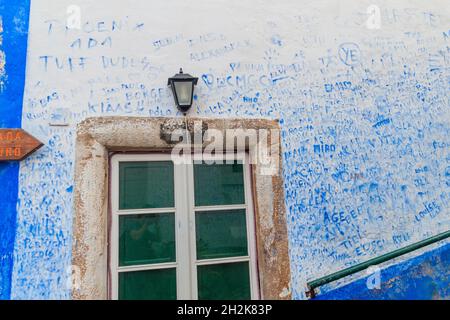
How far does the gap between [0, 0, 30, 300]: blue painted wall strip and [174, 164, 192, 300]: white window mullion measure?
37.9 inches

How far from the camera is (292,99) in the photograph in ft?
9.03

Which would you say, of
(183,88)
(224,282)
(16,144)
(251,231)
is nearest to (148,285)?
(224,282)

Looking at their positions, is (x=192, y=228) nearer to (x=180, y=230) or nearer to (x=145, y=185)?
(x=180, y=230)

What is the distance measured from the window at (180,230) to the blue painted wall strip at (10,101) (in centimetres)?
57

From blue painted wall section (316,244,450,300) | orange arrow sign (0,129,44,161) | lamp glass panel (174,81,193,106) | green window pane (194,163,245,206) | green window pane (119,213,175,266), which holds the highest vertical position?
lamp glass panel (174,81,193,106)

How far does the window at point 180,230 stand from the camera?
2.43 meters

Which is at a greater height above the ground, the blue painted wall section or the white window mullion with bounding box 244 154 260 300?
the white window mullion with bounding box 244 154 260 300

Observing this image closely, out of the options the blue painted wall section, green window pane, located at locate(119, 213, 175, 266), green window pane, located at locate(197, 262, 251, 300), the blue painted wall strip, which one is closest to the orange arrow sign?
the blue painted wall strip

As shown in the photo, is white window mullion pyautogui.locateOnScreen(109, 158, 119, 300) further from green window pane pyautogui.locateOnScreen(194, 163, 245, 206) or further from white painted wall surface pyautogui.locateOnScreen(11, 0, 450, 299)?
green window pane pyautogui.locateOnScreen(194, 163, 245, 206)

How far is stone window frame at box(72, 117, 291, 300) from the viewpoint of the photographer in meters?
2.29

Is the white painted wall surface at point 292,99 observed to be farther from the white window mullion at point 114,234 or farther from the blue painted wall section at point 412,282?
the white window mullion at point 114,234

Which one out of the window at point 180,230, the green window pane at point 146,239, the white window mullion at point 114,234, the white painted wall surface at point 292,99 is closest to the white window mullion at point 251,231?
the window at point 180,230
